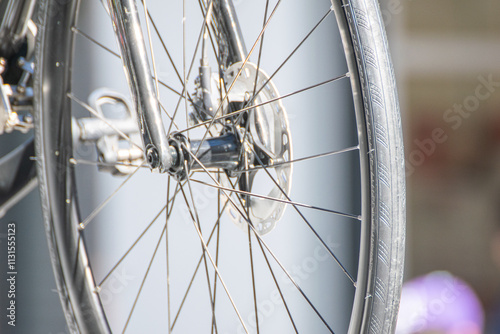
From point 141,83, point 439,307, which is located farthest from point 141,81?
point 439,307

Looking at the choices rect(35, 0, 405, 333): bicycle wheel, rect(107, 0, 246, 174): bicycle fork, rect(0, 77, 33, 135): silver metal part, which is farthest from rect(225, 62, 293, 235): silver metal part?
rect(0, 77, 33, 135): silver metal part

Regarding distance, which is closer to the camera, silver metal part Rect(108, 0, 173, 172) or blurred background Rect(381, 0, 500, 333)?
silver metal part Rect(108, 0, 173, 172)

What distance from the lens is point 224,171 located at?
2.10 ft

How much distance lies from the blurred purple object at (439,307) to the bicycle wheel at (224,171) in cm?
17

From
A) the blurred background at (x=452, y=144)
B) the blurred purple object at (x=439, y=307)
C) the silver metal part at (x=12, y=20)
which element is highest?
the silver metal part at (x=12, y=20)

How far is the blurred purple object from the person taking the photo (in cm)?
147

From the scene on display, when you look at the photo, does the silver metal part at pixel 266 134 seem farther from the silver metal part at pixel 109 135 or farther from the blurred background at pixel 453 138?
the blurred background at pixel 453 138

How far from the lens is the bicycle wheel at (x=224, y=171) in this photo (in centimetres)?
48

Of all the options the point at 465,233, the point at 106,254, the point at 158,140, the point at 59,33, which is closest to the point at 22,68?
the point at 59,33

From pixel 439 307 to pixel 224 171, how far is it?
1.02 metres

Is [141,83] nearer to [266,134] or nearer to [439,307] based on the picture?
[266,134]

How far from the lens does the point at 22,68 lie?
30.9 inches

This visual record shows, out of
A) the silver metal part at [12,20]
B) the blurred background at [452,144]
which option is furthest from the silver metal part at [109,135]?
the blurred background at [452,144]

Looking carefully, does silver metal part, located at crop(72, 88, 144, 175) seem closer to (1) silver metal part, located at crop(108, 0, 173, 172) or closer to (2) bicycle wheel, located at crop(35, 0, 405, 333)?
(2) bicycle wheel, located at crop(35, 0, 405, 333)
